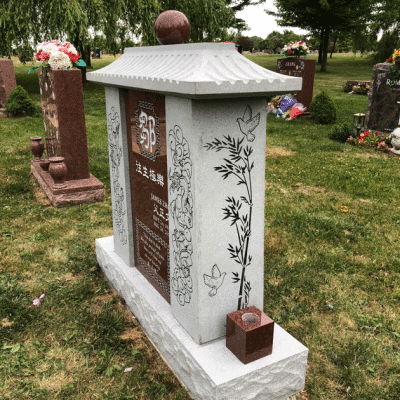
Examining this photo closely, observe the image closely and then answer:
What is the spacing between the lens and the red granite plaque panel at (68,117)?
239 inches

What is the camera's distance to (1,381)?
2.99 metres

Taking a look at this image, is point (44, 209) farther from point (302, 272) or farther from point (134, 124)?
point (302, 272)

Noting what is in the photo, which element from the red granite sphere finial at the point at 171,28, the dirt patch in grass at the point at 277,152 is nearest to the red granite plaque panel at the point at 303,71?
the dirt patch in grass at the point at 277,152

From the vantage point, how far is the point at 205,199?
8.31 feet

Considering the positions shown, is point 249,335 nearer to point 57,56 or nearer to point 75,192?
point 75,192

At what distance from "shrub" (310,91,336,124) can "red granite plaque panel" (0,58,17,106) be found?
10.9 metres

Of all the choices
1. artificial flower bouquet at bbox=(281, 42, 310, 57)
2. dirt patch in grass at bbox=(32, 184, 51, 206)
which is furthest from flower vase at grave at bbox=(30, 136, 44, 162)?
artificial flower bouquet at bbox=(281, 42, 310, 57)

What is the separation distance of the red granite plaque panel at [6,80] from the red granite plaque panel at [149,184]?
13095 mm

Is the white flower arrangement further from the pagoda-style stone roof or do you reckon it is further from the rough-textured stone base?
the rough-textured stone base

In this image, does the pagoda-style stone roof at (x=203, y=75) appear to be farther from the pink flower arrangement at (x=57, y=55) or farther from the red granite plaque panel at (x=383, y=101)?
the red granite plaque panel at (x=383, y=101)

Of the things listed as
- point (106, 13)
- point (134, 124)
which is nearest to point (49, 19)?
point (106, 13)

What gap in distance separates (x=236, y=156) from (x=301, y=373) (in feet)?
5.24

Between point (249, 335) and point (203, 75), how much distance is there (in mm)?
1625

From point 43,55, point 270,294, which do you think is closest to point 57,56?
point 43,55
